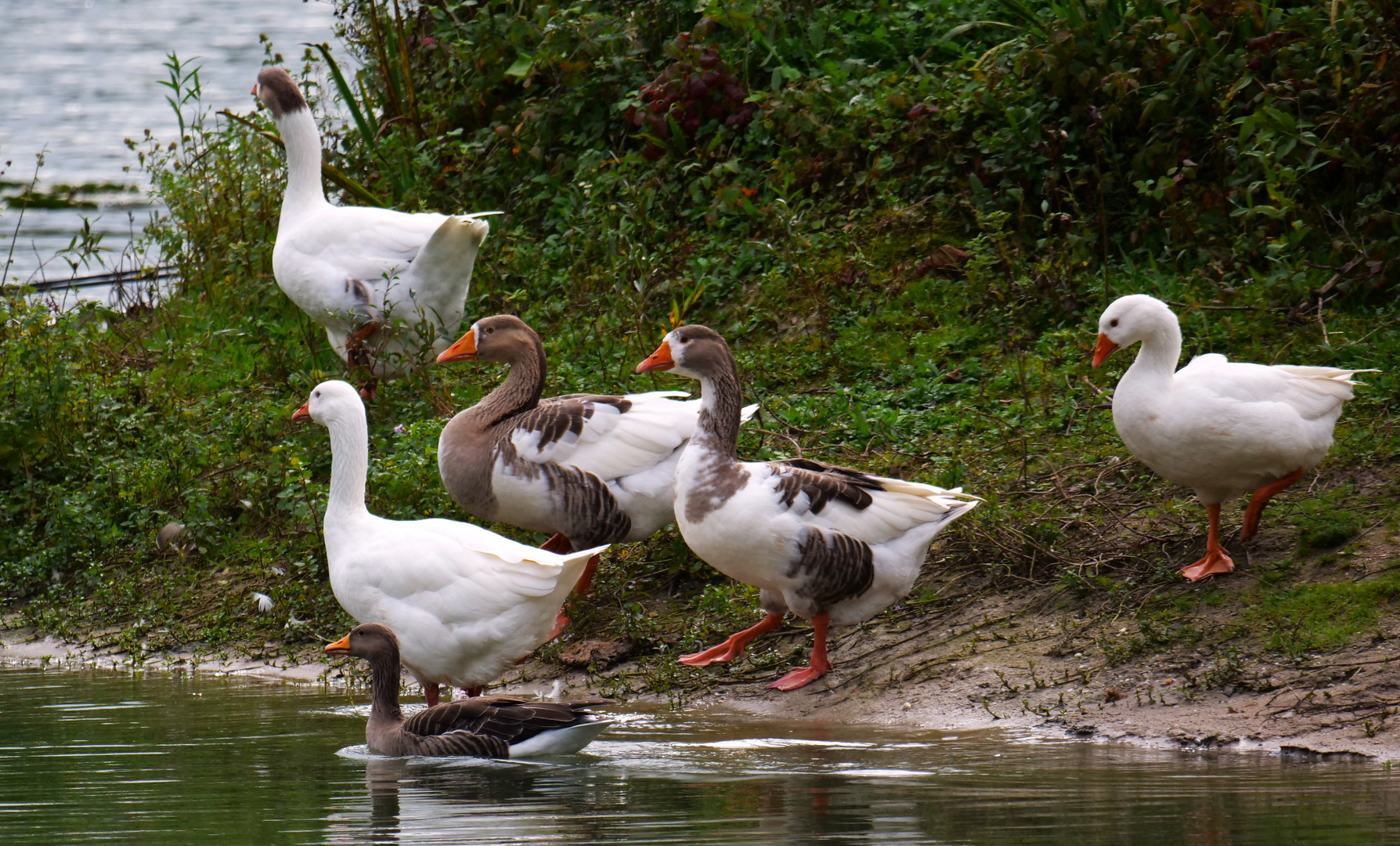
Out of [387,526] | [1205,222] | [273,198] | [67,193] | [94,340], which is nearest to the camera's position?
[387,526]

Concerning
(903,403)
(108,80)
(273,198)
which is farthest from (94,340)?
(108,80)

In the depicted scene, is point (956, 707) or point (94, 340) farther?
point (94, 340)

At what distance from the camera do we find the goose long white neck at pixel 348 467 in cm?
698

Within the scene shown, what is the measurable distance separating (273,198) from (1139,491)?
835cm

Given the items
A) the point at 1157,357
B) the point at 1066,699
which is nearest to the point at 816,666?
the point at 1066,699

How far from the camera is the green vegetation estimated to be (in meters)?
7.93

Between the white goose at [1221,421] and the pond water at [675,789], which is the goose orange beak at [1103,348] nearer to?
the white goose at [1221,421]

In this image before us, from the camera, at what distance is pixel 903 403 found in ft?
29.5

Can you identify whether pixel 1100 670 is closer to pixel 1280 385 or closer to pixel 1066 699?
pixel 1066 699

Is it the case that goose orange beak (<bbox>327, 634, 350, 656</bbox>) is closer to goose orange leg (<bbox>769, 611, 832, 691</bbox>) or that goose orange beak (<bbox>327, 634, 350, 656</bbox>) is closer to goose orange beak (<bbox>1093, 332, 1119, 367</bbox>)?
goose orange leg (<bbox>769, 611, 832, 691</bbox>)

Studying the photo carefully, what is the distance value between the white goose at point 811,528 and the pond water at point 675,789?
2.11 feet

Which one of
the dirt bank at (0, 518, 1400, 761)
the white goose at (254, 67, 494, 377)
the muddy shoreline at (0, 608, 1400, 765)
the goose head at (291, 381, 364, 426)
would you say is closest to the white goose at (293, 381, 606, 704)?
the muddy shoreline at (0, 608, 1400, 765)

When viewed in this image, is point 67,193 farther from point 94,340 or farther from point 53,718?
point 53,718

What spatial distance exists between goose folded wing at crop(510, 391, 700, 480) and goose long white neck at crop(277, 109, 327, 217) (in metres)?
3.23
